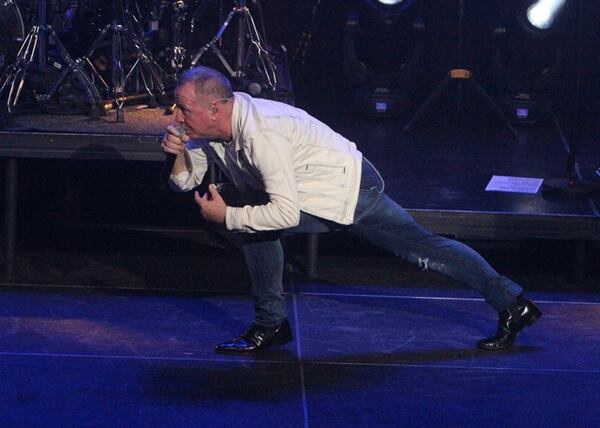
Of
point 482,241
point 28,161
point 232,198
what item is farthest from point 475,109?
point 232,198

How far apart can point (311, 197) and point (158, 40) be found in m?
2.93

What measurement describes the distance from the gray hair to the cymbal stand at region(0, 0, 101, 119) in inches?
82.6

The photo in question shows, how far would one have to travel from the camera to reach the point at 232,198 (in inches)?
201

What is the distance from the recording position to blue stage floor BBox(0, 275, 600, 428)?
4.74 meters

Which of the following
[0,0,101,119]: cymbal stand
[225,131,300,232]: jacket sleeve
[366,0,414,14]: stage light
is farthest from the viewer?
[366,0,414,14]: stage light

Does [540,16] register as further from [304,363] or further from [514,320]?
[304,363]

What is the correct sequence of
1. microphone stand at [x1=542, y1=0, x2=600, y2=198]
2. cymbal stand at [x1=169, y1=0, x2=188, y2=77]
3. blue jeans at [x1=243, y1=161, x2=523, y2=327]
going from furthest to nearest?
1. cymbal stand at [x1=169, y1=0, x2=188, y2=77]
2. microphone stand at [x1=542, y1=0, x2=600, y2=198]
3. blue jeans at [x1=243, y1=161, x2=523, y2=327]

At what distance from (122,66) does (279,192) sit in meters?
2.68

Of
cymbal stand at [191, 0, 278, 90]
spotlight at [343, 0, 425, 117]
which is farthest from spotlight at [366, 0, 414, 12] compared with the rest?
cymbal stand at [191, 0, 278, 90]

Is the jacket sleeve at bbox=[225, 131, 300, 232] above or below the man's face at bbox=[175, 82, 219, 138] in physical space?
below

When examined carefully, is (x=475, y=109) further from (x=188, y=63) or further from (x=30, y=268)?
(x=30, y=268)

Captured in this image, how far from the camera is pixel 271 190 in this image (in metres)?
4.72

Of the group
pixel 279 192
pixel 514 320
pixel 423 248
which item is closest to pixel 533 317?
pixel 514 320

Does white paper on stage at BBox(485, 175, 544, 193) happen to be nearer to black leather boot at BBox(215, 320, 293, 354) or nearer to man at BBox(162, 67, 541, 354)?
man at BBox(162, 67, 541, 354)
